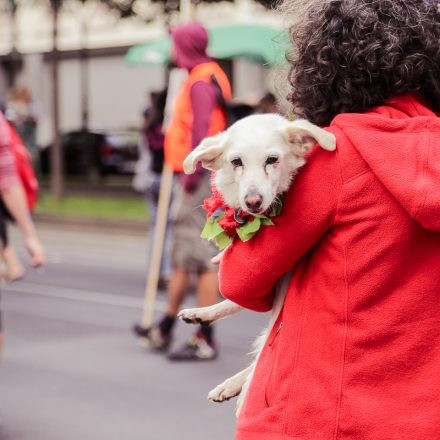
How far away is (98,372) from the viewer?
628 cm

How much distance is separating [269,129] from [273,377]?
1.79 ft

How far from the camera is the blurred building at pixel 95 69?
26859 mm

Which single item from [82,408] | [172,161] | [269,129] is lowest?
[82,408]

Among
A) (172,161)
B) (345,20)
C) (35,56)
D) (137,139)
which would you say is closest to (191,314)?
(345,20)

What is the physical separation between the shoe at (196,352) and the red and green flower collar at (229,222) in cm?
447

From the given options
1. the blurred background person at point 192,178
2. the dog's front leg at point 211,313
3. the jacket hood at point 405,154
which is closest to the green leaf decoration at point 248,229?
the jacket hood at point 405,154

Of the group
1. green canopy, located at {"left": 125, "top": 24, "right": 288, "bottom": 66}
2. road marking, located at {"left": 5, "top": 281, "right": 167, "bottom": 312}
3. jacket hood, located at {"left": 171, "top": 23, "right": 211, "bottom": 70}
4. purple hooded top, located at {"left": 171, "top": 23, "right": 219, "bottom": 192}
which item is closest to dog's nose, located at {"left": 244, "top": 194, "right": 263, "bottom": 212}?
purple hooded top, located at {"left": 171, "top": 23, "right": 219, "bottom": 192}

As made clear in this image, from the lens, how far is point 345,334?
6.02ft

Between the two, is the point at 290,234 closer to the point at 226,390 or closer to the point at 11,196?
the point at 226,390

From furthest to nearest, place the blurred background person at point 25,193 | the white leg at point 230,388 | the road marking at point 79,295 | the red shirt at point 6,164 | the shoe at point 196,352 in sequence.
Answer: the road marking at point 79,295 < the shoe at point 196,352 < the blurred background person at point 25,193 < the red shirt at point 6,164 < the white leg at point 230,388

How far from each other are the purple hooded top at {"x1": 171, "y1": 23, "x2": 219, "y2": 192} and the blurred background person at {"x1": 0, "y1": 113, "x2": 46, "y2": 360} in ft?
6.24

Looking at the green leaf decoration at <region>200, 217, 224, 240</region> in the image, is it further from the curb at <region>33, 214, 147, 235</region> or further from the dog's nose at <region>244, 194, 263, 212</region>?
the curb at <region>33, 214, 147, 235</region>

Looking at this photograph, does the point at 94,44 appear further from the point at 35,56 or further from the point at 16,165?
the point at 16,165

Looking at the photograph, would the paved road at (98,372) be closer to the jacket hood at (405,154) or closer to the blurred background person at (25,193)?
the blurred background person at (25,193)
